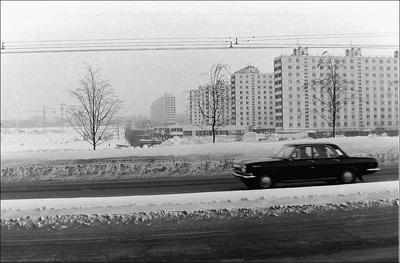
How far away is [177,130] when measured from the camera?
6.60 ft

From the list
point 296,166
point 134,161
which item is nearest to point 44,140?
point 134,161

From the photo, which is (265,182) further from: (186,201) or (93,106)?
(93,106)

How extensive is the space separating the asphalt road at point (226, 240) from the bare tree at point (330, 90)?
2.03ft

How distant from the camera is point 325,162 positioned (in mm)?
2066

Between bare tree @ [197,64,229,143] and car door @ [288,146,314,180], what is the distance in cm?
47

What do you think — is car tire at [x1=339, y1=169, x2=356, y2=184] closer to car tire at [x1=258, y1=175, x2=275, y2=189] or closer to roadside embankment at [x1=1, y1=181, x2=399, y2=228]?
roadside embankment at [x1=1, y1=181, x2=399, y2=228]

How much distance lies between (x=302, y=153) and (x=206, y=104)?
650 millimetres

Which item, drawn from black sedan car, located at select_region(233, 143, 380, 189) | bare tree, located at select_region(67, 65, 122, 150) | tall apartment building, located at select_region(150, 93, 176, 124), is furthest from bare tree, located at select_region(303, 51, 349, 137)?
bare tree, located at select_region(67, 65, 122, 150)

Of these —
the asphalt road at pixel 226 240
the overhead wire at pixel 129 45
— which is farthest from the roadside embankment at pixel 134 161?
the overhead wire at pixel 129 45

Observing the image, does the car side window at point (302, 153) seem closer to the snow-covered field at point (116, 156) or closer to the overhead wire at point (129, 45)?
the snow-covered field at point (116, 156)

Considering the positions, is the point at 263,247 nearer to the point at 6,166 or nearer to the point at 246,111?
the point at 246,111

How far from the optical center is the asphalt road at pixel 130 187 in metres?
1.93

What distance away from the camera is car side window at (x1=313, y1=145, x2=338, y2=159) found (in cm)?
208

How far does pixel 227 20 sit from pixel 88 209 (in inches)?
53.2
